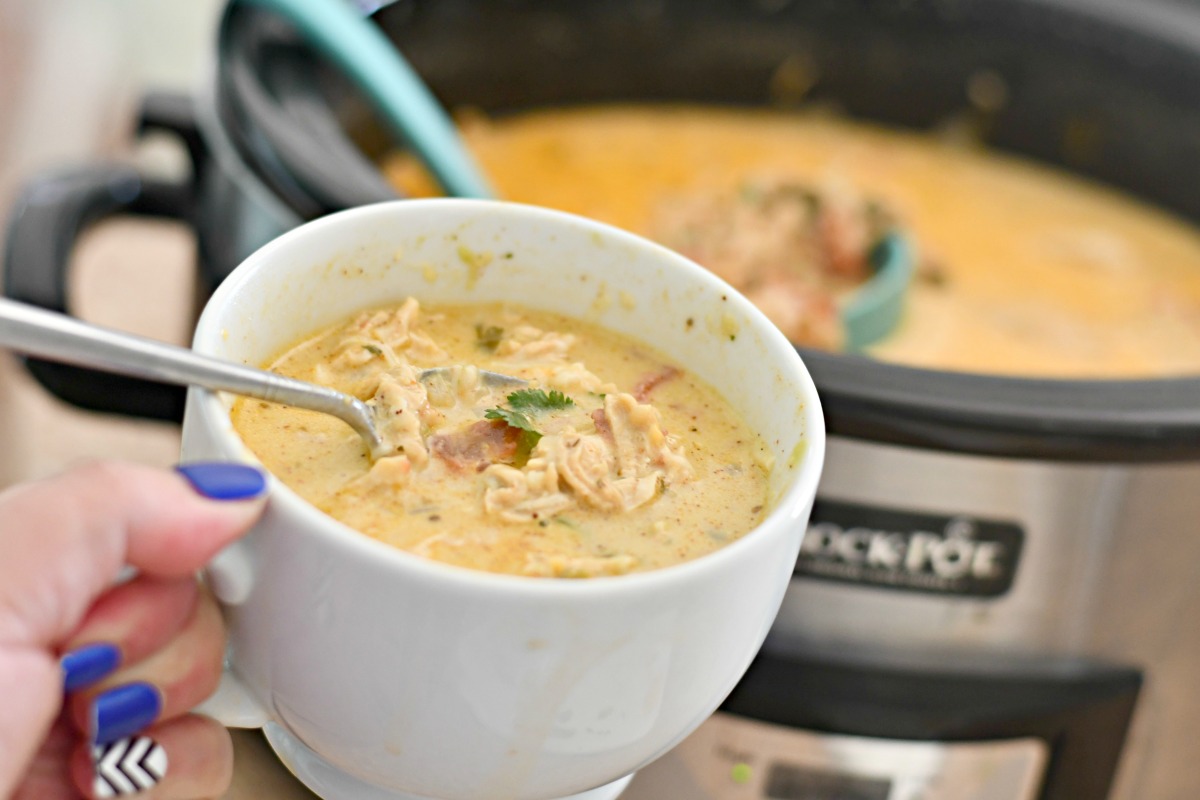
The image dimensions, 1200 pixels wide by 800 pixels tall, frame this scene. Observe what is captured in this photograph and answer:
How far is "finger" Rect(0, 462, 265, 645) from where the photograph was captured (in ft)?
1.58

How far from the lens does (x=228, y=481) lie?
47 cm

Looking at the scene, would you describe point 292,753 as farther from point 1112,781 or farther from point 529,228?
point 1112,781

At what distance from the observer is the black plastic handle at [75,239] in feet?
3.50

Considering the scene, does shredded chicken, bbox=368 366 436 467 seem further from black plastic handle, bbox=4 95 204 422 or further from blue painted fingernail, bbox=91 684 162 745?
black plastic handle, bbox=4 95 204 422

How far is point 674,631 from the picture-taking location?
49cm

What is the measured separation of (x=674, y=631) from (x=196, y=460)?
0.70ft

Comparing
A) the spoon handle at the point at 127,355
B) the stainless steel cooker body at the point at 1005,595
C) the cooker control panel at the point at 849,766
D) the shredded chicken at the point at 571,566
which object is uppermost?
the spoon handle at the point at 127,355

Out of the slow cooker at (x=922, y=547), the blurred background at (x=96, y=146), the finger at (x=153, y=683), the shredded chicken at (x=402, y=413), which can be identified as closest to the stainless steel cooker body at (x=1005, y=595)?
the slow cooker at (x=922, y=547)

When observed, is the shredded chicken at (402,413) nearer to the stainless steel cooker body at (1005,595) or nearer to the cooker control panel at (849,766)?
the stainless steel cooker body at (1005,595)

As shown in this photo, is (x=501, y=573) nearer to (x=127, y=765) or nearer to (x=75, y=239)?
(x=127, y=765)

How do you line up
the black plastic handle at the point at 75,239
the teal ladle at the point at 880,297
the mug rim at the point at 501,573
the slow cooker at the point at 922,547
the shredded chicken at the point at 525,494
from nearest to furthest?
the mug rim at the point at 501,573 < the shredded chicken at the point at 525,494 < the slow cooker at the point at 922,547 < the black plastic handle at the point at 75,239 < the teal ladle at the point at 880,297

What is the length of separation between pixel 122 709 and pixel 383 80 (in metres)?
0.76

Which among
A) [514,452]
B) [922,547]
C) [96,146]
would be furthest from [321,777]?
[96,146]

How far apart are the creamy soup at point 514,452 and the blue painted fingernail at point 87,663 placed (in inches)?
4.0
